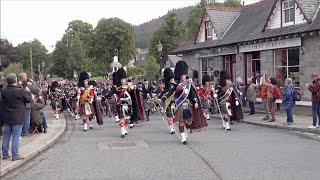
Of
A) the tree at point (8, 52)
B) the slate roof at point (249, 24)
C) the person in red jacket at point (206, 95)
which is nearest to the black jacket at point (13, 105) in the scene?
the person in red jacket at point (206, 95)

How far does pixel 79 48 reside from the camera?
7894cm

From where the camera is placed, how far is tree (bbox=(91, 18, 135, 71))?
244ft

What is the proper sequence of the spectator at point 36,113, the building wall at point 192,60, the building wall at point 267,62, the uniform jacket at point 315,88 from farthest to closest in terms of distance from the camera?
the building wall at point 192,60 → the building wall at point 267,62 → the spectator at point 36,113 → the uniform jacket at point 315,88

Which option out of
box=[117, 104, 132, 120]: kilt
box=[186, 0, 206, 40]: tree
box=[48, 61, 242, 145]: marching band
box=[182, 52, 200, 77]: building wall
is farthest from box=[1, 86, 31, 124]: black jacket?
box=[186, 0, 206, 40]: tree

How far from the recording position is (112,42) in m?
75.1

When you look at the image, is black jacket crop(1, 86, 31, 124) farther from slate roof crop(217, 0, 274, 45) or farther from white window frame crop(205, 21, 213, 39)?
white window frame crop(205, 21, 213, 39)

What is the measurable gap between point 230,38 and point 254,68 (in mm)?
2816

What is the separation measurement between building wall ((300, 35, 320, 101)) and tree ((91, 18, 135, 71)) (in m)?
55.6

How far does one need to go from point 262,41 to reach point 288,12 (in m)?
2.01

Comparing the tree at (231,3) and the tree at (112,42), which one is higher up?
the tree at (231,3)

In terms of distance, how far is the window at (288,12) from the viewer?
2172 centimetres

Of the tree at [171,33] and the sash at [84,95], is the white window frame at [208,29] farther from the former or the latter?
the tree at [171,33]

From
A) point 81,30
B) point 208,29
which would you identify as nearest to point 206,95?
point 208,29

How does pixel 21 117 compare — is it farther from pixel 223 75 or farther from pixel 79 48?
pixel 79 48
